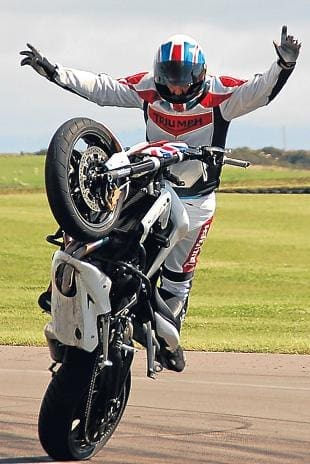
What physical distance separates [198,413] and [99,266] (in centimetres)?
190

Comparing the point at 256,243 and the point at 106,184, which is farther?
the point at 256,243

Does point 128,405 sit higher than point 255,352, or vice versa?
point 128,405

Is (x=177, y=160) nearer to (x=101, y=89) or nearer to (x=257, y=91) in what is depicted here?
(x=257, y=91)

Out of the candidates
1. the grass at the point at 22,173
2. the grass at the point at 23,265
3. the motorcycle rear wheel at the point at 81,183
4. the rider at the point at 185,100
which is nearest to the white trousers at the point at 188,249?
the rider at the point at 185,100

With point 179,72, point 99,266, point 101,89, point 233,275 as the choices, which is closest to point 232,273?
point 233,275

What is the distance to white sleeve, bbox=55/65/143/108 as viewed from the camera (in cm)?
781

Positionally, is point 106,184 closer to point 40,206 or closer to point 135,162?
point 135,162

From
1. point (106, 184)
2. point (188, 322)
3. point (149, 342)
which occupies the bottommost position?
point (188, 322)

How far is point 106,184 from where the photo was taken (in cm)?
632

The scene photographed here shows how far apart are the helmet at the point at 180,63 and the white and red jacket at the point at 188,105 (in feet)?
0.96

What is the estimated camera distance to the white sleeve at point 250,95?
7719 mm

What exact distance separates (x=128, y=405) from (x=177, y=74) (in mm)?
2265

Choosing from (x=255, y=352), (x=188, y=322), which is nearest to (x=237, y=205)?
(x=188, y=322)

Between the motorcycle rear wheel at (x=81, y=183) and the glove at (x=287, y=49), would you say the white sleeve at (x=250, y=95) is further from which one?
the motorcycle rear wheel at (x=81, y=183)
